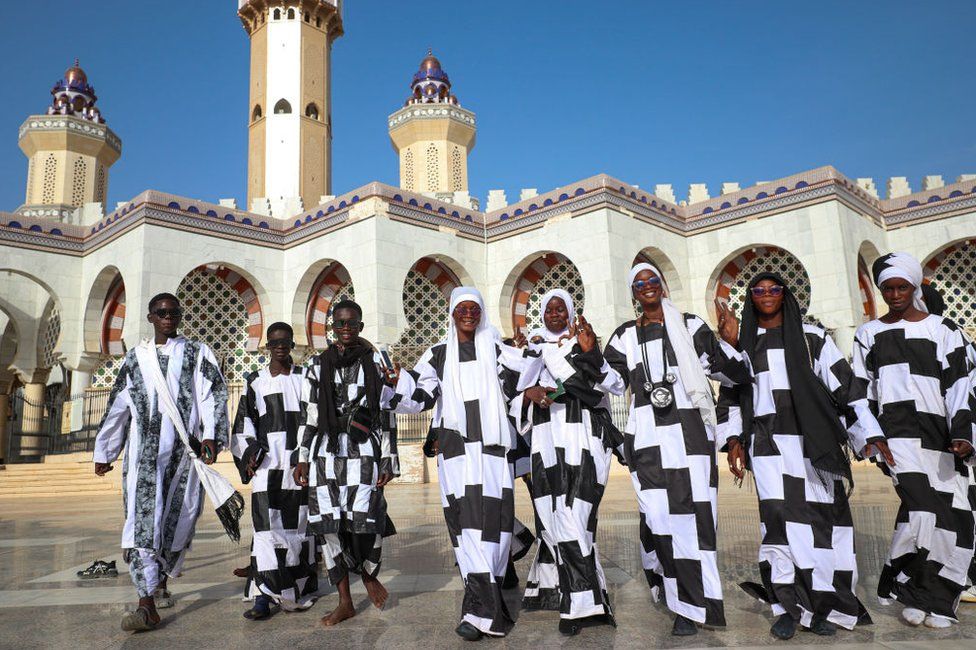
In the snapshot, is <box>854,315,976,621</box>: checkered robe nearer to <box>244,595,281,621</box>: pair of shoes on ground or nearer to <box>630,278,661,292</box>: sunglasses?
<box>630,278,661,292</box>: sunglasses

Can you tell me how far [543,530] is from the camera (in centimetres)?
304

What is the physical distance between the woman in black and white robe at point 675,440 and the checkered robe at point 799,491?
0.47ft

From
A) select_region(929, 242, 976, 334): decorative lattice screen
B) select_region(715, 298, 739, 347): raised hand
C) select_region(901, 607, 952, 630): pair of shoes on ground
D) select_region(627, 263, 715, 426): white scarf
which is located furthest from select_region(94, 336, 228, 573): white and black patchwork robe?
select_region(929, 242, 976, 334): decorative lattice screen

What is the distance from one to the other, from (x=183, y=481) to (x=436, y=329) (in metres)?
10.6

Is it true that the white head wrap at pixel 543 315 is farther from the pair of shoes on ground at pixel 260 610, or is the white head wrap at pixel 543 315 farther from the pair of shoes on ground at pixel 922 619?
the pair of shoes on ground at pixel 922 619

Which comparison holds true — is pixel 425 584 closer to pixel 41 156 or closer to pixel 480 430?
pixel 480 430

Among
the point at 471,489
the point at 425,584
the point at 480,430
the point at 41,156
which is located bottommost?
the point at 425,584

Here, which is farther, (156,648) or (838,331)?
(838,331)

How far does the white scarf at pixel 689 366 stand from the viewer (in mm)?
2887

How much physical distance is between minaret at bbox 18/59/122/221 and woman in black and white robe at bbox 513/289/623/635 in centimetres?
1871

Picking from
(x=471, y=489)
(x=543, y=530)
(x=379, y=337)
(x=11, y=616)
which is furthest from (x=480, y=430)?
(x=379, y=337)

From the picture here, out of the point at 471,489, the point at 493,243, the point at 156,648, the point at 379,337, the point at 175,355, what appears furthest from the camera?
the point at 493,243

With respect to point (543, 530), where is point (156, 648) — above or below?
below

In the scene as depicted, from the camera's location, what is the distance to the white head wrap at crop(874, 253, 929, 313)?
3.05 m
